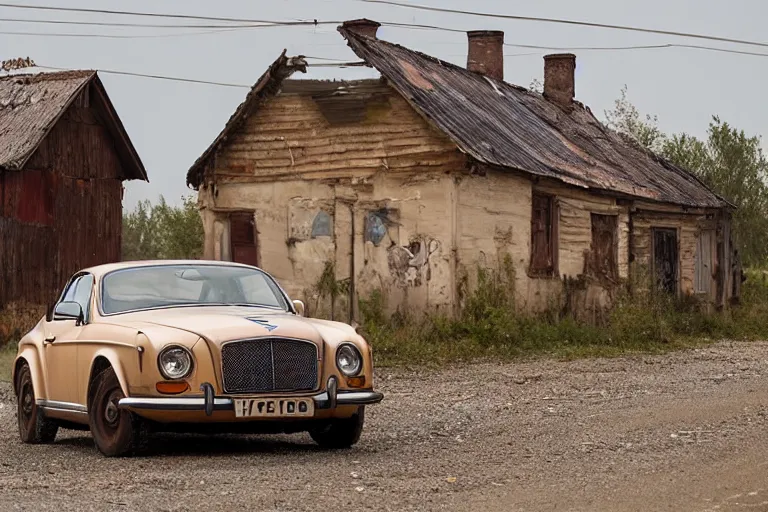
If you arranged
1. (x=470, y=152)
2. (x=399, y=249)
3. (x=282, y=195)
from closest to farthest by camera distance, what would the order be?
(x=470, y=152)
(x=399, y=249)
(x=282, y=195)

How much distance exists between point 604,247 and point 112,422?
1751 cm

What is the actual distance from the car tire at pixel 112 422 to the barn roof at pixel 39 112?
15777mm

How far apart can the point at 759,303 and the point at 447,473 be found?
23939 mm

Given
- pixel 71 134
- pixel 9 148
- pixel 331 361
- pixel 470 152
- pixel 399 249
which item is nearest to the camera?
pixel 331 361

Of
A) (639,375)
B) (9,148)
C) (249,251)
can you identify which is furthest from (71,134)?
(639,375)

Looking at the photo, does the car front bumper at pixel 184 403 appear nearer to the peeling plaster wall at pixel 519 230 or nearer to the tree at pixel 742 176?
the peeling plaster wall at pixel 519 230

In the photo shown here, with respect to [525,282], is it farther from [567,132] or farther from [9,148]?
[9,148]

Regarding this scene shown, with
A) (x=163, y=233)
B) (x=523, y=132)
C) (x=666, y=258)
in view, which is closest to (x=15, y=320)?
(x=523, y=132)

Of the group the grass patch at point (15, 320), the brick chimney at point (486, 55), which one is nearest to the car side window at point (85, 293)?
the grass patch at point (15, 320)

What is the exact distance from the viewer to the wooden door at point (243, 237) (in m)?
23.8

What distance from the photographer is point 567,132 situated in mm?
29000

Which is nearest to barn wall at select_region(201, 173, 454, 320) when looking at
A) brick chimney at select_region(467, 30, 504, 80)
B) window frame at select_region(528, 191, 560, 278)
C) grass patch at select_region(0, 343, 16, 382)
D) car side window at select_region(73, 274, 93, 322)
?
window frame at select_region(528, 191, 560, 278)

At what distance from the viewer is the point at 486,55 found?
1244 inches

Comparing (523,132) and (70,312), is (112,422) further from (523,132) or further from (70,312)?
(523,132)
